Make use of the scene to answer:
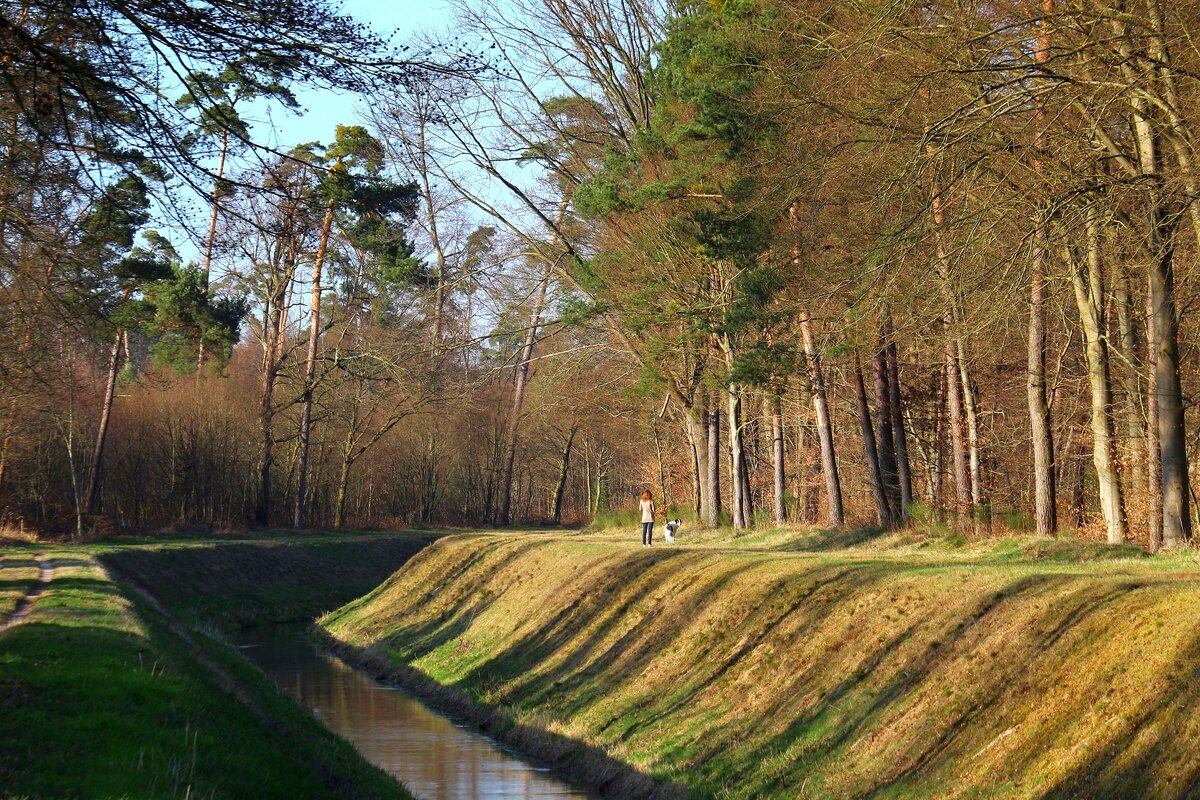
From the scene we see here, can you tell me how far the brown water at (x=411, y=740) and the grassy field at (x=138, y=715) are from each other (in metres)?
1.33

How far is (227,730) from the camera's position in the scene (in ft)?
40.7

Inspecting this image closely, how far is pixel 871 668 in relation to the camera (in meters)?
14.7

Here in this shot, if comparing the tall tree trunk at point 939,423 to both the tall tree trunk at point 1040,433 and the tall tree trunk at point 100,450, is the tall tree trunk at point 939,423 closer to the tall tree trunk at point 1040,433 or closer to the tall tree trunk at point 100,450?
the tall tree trunk at point 1040,433

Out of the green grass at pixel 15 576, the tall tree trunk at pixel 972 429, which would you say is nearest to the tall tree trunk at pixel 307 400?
the green grass at pixel 15 576

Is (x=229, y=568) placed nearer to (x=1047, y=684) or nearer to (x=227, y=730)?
(x=227, y=730)

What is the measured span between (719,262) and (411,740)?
1443 centimetres

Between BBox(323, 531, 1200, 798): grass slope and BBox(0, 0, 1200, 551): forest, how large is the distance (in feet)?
13.7

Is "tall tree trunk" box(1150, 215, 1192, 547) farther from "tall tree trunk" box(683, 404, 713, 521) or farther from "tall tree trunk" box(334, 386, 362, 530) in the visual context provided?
"tall tree trunk" box(334, 386, 362, 530)

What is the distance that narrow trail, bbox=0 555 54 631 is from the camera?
17.8 meters

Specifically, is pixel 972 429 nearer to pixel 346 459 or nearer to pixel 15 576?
pixel 15 576

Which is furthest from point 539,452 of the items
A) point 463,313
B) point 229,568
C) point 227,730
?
point 227,730

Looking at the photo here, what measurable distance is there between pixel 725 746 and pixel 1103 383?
30.7ft

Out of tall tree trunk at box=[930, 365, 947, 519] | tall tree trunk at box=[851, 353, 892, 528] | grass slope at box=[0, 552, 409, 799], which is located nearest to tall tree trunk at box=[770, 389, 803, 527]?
tall tree trunk at box=[851, 353, 892, 528]

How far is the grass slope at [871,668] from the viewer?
10961mm
